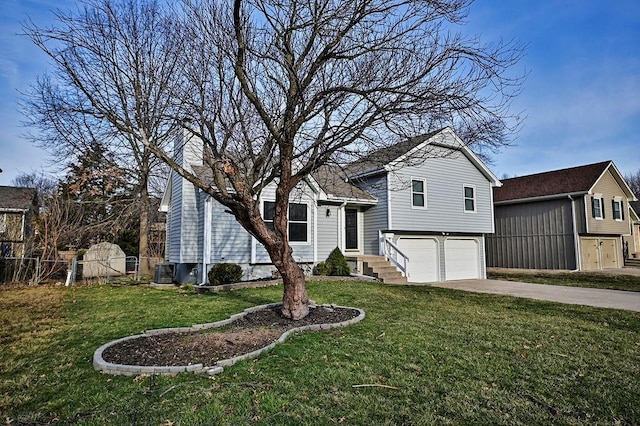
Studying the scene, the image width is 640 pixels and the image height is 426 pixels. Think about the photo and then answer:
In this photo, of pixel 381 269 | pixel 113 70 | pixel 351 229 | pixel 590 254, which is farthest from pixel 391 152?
pixel 590 254

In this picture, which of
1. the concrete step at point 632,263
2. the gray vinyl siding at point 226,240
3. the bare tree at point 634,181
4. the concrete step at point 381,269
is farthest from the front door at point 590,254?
the bare tree at point 634,181

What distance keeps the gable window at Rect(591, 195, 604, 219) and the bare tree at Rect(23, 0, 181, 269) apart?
22.8 meters

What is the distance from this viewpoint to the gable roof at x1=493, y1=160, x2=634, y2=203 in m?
20.8

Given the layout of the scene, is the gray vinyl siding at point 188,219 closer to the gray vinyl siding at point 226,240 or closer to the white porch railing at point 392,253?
the gray vinyl siding at point 226,240

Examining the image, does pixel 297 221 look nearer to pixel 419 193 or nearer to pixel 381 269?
pixel 381 269

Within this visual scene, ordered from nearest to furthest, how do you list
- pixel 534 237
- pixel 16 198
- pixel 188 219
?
pixel 188 219, pixel 16 198, pixel 534 237

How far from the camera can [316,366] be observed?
4.40 meters

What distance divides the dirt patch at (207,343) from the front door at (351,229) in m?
9.37

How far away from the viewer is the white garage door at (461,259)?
17.1 m

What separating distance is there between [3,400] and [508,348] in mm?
6064

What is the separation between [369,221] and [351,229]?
0.87m

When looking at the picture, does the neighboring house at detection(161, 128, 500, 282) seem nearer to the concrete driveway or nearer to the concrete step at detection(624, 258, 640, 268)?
the concrete driveway

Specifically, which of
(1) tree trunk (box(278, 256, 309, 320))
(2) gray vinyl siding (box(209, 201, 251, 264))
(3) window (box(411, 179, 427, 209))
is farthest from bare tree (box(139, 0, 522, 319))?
(3) window (box(411, 179, 427, 209))

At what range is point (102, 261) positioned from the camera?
1728 centimetres
